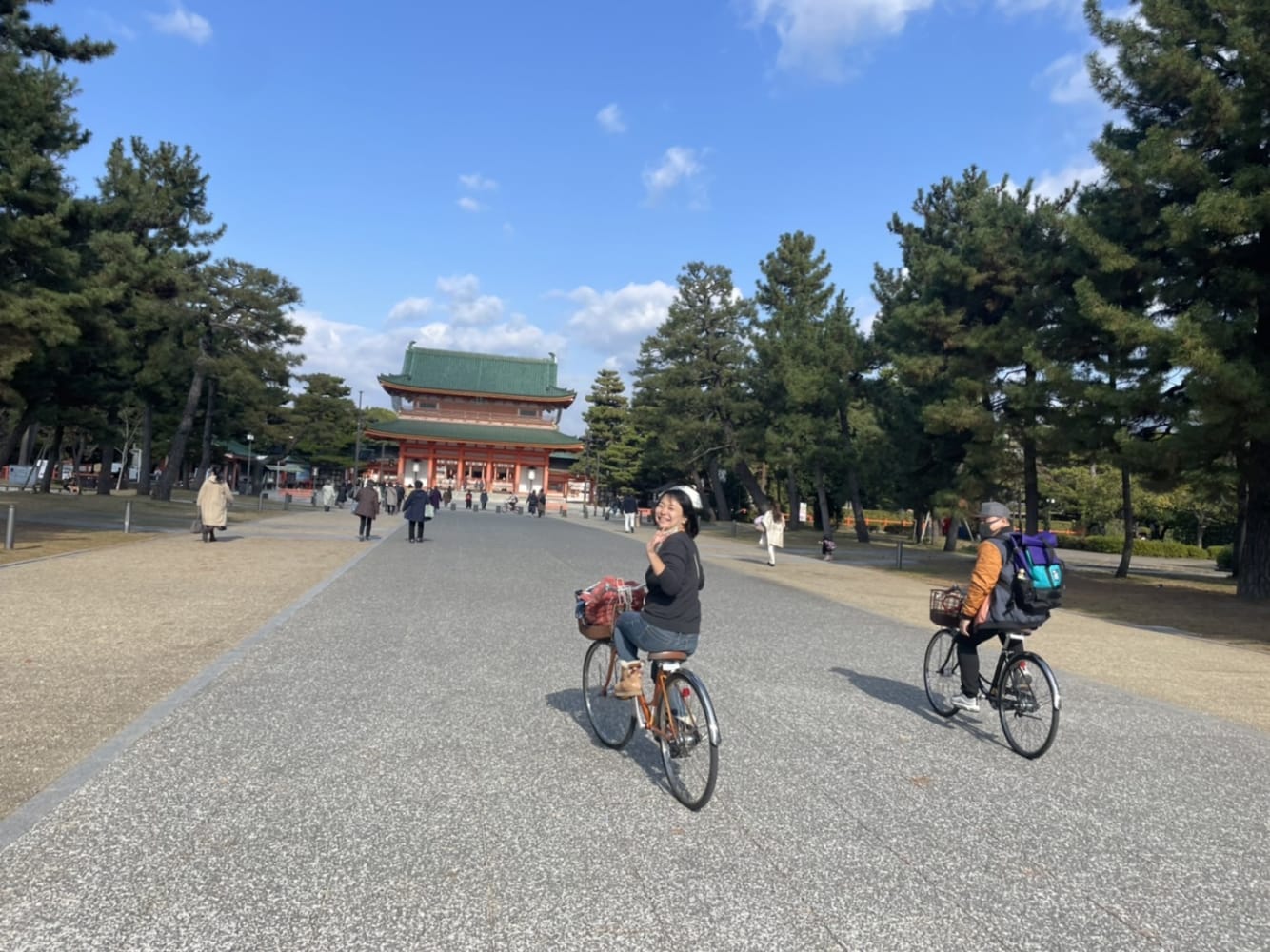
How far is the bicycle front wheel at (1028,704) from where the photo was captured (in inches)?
211

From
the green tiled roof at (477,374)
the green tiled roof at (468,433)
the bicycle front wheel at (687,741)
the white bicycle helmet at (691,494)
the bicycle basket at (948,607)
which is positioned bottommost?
the bicycle front wheel at (687,741)

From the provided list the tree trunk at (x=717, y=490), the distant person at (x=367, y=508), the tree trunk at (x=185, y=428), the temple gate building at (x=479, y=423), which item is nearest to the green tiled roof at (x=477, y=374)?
the temple gate building at (x=479, y=423)

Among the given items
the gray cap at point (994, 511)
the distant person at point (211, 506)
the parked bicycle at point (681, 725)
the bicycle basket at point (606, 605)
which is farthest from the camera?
the distant person at point (211, 506)

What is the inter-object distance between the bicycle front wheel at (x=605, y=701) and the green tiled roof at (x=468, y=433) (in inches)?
2191

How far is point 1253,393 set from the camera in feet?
41.3

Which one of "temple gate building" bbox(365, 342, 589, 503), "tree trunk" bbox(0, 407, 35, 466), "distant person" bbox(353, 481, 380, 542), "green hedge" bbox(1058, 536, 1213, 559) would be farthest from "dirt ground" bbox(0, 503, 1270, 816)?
"temple gate building" bbox(365, 342, 589, 503)

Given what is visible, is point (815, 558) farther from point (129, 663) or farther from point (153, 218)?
point (153, 218)

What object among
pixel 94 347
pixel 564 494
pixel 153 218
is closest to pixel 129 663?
pixel 94 347

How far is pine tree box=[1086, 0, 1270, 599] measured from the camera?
1322 centimetres

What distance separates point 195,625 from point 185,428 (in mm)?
27712

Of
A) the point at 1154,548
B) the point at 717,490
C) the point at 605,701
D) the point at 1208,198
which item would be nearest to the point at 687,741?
the point at 605,701

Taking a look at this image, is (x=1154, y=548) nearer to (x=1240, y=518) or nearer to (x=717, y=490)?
(x=1240, y=518)

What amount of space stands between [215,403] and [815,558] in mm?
28446

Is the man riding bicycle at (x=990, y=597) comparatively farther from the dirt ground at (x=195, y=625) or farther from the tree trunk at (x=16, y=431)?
the tree trunk at (x=16, y=431)
